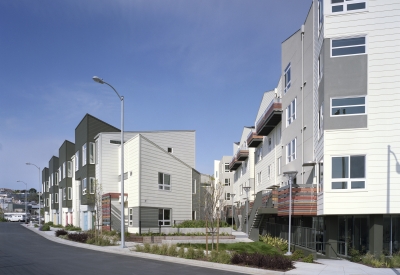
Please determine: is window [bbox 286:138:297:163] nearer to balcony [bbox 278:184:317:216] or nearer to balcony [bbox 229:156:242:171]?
balcony [bbox 278:184:317:216]

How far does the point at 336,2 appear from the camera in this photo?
70.5 feet

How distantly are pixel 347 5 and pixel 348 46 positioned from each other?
2057 millimetres

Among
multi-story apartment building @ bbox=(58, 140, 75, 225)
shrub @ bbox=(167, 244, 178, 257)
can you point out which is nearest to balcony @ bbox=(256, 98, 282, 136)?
shrub @ bbox=(167, 244, 178, 257)

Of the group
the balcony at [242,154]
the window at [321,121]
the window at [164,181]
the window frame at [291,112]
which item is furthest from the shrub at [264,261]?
the balcony at [242,154]

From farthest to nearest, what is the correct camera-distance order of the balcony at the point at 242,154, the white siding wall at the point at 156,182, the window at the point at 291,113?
the balcony at the point at 242,154, the white siding wall at the point at 156,182, the window at the point at 291,113

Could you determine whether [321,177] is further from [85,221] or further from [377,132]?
[85,221]

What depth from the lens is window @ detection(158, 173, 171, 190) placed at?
3630cm

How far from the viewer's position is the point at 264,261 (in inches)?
671

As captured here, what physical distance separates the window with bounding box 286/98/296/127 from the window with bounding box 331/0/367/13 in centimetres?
843

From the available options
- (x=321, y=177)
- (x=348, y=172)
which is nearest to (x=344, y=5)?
(x=348, y=172)

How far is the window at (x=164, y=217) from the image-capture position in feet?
117

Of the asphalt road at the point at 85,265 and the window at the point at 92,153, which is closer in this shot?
the asphalt road at the point at 85,265

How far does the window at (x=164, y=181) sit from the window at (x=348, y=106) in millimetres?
18663

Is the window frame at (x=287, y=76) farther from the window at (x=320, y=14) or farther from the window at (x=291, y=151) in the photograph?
the window at (x=320, y=14)
